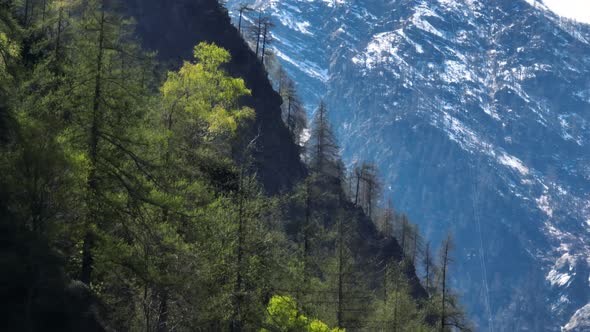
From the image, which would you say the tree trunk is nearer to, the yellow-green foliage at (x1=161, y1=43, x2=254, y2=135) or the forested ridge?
the forested ridge

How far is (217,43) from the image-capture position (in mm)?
83938

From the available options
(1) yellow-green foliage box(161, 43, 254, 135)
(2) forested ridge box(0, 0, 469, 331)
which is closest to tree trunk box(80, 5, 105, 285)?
(2) forested ridge box(0, 0, 469, 331)

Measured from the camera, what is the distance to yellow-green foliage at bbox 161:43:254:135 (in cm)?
3447

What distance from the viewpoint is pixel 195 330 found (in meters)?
28.8

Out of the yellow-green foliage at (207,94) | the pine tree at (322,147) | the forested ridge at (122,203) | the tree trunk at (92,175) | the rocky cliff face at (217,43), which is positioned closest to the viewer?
the forested ridge at (122,203)

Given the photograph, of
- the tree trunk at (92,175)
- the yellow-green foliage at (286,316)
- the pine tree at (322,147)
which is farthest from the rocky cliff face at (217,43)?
the tree trunk at (92,175)

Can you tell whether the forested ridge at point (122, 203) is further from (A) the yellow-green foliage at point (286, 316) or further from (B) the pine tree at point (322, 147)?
(B) the pine tree at point (322, 147)

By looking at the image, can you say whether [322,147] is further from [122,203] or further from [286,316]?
[122,203]

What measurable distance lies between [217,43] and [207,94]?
48.4 m

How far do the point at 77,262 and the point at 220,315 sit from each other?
19.3 ft

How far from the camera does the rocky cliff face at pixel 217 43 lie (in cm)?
8344

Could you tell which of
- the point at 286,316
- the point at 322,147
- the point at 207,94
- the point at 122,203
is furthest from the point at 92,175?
the point at 322,147

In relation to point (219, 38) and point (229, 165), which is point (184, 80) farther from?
point (219, 38)

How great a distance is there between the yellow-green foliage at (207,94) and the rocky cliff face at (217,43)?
141ft
